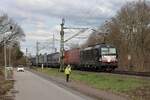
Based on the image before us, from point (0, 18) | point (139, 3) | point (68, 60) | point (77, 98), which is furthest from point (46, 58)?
point (77, 98)

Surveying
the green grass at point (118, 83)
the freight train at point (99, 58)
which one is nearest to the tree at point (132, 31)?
the freight train at point (99, 58)

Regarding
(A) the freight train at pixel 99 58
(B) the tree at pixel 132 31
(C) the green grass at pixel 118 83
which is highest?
(B) the tree at pixel 132 31

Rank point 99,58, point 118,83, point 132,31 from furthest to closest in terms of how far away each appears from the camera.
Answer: point 132,31, point 99,58, point 118,83

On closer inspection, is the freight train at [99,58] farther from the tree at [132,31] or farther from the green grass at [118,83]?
the green grass at [118,83]

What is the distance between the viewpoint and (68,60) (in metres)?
88.3

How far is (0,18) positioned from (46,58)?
1877cm

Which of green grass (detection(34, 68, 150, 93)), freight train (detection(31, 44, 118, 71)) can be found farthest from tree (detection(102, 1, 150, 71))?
green grass (detection(34, 68, 150, 93))

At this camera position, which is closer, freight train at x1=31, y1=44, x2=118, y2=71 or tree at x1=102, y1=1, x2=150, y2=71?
freight train at x1=31, y1=44, x2=118, y2=71

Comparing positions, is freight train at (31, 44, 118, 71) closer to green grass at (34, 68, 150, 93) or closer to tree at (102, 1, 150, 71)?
tree at (102, 1, 150, 71)

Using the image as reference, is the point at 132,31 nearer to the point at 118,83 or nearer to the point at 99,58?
the point at 99,58

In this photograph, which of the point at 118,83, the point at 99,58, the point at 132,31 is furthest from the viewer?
the point at 132,31

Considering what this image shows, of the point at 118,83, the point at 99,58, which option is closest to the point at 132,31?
the point at 99,58

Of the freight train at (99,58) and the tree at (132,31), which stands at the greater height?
the tree at (132,31)

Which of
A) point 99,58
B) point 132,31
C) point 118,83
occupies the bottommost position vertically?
point 118,83
